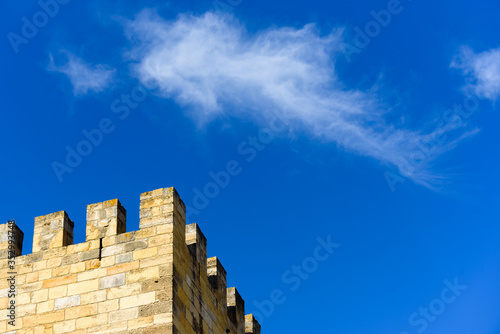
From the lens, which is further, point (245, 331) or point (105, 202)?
point (245, 331)

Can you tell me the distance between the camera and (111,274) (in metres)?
13.1

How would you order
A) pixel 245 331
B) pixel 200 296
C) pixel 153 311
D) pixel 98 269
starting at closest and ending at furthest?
pixel 153 311 < pixel 98 269 < pixel 200 296 < pixel 245 331

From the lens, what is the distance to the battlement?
12.6 metres

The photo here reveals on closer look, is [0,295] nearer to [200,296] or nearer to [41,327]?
[41,327]

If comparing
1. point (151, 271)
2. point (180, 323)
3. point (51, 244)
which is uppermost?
point (51, 244)

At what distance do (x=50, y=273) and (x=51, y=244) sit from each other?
59cm

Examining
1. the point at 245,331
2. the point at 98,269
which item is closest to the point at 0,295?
the point at 98,269

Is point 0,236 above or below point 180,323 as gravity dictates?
above

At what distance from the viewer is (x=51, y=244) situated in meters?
13.8

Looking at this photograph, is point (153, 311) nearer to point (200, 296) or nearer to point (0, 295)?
point (200, 296)

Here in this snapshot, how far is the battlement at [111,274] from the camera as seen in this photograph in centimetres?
1260

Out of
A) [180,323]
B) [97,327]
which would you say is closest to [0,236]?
[97,327]

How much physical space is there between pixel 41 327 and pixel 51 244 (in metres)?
1.56

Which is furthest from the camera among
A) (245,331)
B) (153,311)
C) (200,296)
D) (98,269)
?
(245,331)
